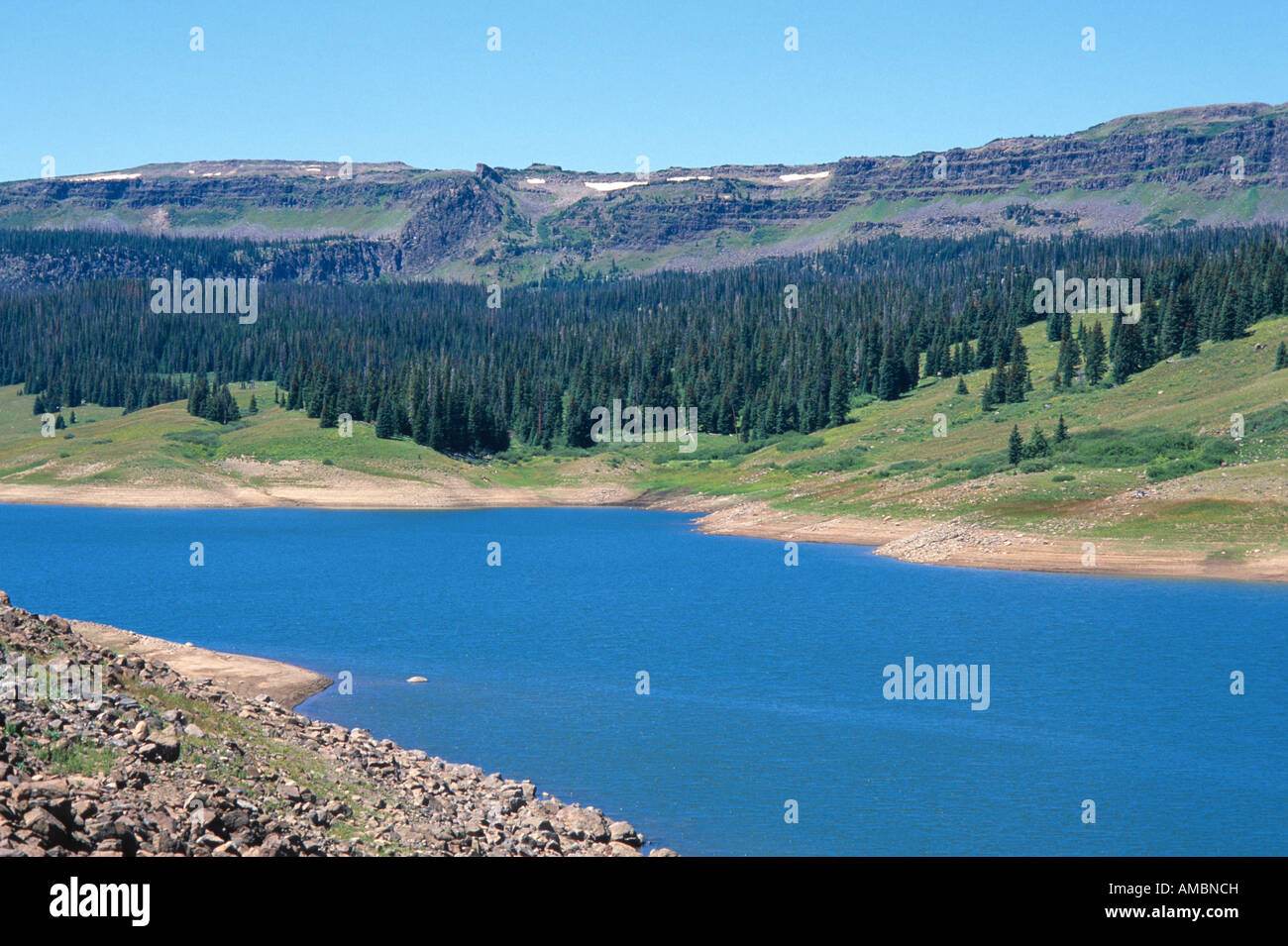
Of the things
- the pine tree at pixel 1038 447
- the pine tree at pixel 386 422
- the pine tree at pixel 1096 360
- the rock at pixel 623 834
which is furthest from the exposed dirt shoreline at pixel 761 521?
the rock at pixel 623 834

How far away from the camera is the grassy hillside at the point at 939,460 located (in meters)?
80.6

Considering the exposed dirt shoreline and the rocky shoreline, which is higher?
the rocky shoreline

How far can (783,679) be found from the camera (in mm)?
46156

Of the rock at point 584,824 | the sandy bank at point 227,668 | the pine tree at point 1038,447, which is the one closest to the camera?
the rock at point 584,824

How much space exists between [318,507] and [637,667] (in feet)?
320

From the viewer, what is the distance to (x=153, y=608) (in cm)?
6397

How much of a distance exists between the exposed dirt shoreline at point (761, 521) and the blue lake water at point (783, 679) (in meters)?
3.23

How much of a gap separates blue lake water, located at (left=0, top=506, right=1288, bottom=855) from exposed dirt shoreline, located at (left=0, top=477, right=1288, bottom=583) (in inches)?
127

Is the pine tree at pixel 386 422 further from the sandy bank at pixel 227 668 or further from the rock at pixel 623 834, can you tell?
the rock at pixel 623 834

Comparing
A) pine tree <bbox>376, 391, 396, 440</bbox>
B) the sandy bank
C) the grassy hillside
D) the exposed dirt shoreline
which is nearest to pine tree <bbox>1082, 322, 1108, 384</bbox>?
the grassy hillside

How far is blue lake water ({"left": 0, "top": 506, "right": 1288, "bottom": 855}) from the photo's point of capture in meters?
29.5

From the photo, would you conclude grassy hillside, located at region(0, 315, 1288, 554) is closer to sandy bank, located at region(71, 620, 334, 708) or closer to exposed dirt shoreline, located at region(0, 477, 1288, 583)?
exposed dirt shoreline, located at region(0, 477, 1288, 583)

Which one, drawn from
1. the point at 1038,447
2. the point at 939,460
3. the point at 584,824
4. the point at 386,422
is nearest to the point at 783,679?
the point at 584,824
